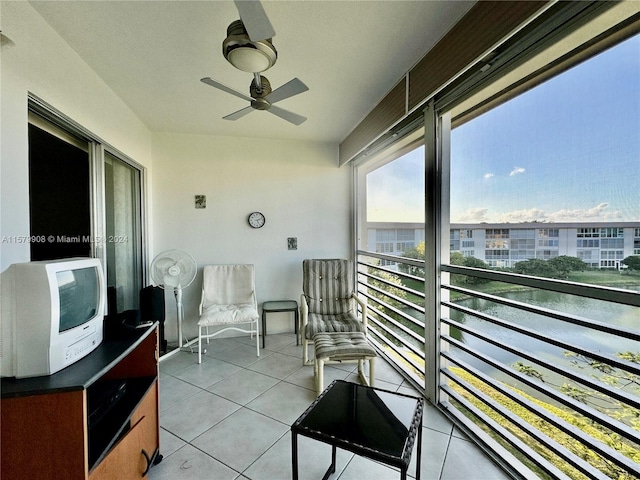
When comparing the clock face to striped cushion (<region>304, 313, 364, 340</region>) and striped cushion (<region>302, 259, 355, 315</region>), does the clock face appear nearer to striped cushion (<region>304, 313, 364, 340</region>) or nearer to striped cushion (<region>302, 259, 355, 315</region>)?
striped cushion (<region>302, 259, 355, 315</region>)

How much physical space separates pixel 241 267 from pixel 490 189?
111 inches

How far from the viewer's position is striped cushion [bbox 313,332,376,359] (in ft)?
7.10

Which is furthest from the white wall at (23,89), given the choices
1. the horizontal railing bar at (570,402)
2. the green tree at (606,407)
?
the green tree at (606,407)

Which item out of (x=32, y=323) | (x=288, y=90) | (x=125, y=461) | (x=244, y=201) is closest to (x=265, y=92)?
(x=288, y=90)

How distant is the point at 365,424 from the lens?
128 centimetres

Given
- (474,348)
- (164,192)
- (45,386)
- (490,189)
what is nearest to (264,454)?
(45,386)

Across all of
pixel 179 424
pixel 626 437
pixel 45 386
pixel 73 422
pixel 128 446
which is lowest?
pixel 179 424

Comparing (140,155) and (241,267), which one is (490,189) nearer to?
(241,267)

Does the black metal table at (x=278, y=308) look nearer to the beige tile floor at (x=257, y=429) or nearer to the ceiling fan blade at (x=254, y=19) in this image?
the beige tile floor at (x=257, y=429)

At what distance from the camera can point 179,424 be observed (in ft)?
6.26

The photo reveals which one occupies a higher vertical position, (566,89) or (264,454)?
(566,89)

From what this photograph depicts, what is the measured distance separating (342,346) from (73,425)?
1.68m

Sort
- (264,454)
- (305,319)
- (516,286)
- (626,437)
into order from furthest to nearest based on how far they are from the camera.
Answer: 1. (305,319)
2. (264,454)
3. (516,286)
4. (626,437)

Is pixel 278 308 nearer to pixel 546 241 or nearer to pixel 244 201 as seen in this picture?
pixel 244 201
